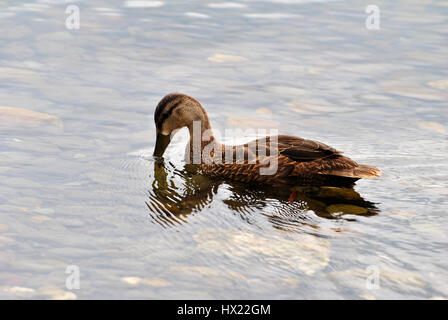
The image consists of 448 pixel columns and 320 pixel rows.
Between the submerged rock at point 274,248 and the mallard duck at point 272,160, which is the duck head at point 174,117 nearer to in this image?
the mallard duck at point 272,160

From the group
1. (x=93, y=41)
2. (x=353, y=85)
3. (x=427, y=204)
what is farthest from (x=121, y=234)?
(x=93, y=41)

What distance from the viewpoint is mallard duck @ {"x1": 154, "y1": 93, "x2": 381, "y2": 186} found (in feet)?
23.5

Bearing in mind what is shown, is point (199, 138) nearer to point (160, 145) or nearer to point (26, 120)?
point (160, 145)

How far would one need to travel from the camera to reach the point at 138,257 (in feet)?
17.5

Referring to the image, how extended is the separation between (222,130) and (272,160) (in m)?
1.78

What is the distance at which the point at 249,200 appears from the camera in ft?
22.5

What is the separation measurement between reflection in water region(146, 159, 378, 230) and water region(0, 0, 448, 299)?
0.03 metres

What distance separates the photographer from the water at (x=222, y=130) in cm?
512

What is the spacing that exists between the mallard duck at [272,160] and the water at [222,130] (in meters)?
0.21
